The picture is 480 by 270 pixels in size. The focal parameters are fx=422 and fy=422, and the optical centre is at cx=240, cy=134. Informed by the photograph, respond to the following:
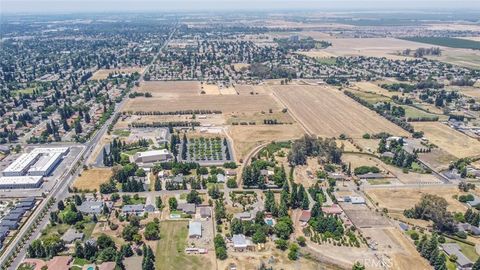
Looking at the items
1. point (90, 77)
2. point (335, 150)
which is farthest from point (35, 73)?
point (335, 150)

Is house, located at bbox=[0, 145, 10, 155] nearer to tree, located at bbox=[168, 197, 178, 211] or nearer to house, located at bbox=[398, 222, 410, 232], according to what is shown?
tree, located at bbox=[168, 197, 178, 211]

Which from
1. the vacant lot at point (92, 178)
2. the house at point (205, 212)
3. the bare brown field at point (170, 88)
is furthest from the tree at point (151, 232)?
the bare brown field at point (170, 88)

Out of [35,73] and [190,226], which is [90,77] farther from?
[190,226]

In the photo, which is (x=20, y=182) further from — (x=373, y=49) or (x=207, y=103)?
(x=373, y=49)

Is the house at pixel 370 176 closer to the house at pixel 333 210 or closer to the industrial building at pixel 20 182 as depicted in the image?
the house at pixel 333 210

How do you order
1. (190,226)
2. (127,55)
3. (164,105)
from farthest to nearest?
1. (127,55)
2. (164,105)
3. (190,226)

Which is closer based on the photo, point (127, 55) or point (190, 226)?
point (190, 226)

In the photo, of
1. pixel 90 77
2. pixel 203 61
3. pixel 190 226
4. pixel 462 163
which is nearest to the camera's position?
pixel 190 226

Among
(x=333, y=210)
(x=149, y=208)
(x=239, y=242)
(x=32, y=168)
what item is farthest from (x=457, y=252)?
(x=32, y=168)
